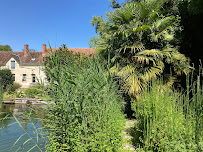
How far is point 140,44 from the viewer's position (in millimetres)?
6156

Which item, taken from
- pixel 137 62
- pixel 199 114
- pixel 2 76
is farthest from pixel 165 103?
pixel 2 76

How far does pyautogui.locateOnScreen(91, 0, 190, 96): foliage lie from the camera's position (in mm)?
5699

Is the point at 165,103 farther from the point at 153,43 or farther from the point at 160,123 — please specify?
the point at 153,43

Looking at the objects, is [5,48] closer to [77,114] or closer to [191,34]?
[191,34]

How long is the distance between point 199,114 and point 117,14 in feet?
17.7

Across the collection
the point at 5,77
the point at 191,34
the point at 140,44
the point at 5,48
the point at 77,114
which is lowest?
the point at 77,114

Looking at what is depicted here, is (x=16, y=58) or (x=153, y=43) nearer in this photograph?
(x=153, y=43)

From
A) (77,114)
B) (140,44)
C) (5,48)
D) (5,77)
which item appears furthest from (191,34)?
(5,48)

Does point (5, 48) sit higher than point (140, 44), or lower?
higher

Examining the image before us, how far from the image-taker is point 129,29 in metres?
5.96

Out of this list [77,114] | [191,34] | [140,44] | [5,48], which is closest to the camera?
[77,114]

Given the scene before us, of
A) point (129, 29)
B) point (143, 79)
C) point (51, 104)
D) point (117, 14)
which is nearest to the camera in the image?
point (51, 104)

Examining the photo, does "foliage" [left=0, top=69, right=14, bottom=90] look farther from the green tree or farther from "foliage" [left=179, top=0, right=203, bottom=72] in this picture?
the green tree

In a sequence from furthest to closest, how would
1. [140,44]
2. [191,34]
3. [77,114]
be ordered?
[191,34]
[140,44]
[77,114]
